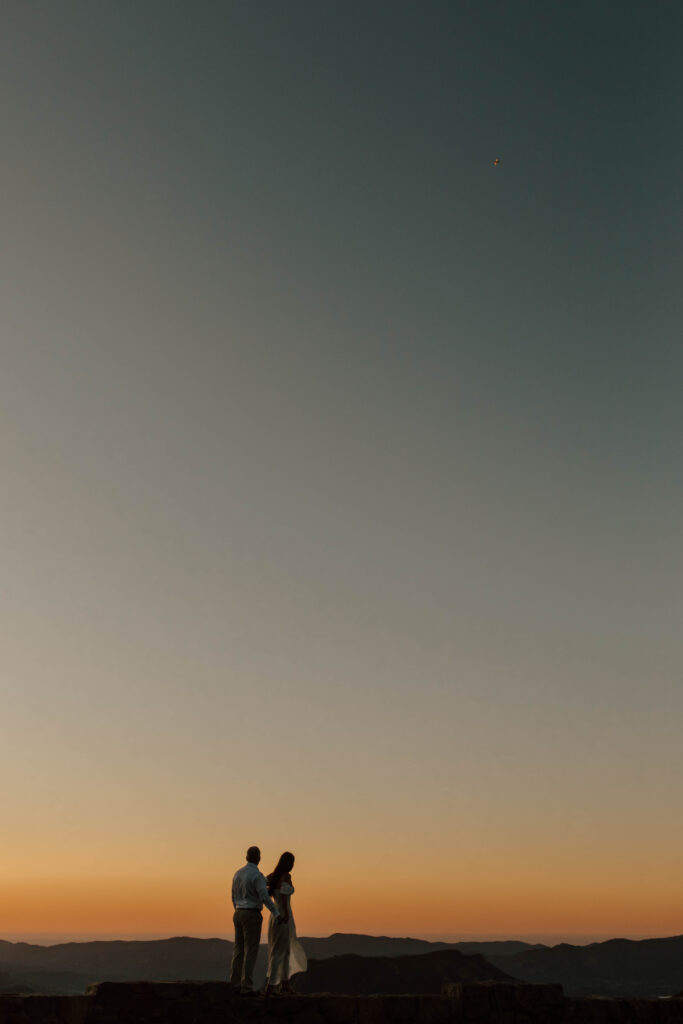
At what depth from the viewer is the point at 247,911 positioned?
11.1m

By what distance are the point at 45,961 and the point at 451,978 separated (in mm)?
75772

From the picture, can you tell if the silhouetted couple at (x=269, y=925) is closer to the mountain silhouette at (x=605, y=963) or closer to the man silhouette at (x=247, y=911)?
the man silhouette at (x=247, y=911)

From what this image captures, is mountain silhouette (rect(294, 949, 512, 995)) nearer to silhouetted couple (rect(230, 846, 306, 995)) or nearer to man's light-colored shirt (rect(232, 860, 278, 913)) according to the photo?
silhouetted couple (rect(230, 846, 306, 995))

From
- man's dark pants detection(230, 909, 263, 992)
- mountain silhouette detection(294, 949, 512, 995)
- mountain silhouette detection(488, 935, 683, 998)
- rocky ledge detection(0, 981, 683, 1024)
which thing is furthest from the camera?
mountain silhouette detection(488, 935, 683, 998)

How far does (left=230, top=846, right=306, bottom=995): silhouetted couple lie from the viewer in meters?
11.1

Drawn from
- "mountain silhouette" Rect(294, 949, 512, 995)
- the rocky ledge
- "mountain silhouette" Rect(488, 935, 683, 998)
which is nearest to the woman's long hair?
the rocky ledge

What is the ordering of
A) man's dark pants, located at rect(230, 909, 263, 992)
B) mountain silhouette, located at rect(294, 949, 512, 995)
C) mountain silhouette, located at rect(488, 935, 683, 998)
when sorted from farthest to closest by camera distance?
mountain silhouette, located at rect(488, 935, 683, 998) → mountain silhouette, located at rect(294, 949, 512, 995) → man's dark pants, located at rect(230, 909, 263, 992)

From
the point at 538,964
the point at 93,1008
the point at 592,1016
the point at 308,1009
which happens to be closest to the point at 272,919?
the point at 308,1009

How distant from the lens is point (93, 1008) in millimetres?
10484

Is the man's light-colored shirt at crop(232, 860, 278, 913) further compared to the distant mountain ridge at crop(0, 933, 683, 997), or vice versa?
the distant mountain ridge at crop(0, 933, 683, 997)

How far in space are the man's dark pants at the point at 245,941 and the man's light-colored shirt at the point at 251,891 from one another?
9 centimetres

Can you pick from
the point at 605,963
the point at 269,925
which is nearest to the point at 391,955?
the point at 605,963

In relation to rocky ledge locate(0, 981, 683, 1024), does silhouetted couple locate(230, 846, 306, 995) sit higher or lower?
higher

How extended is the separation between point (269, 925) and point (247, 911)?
74 cm
